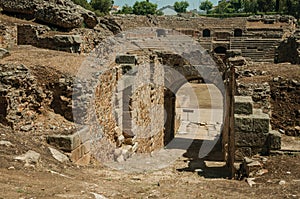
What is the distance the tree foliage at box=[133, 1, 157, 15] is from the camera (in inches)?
2729

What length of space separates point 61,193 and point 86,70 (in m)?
5.44

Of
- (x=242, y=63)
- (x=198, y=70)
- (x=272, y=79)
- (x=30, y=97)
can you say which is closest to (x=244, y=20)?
(x=198, y=70)

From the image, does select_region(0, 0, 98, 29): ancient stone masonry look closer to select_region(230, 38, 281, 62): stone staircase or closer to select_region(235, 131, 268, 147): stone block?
select_region(235, 131, 268, 147): stone block

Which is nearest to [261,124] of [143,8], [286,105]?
[286,105]

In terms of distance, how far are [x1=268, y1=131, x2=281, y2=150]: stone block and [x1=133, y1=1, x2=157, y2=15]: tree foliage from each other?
204 feet

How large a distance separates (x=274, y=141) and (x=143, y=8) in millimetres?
64119

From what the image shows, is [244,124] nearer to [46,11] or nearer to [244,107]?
[244,107]

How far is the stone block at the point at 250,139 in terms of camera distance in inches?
336

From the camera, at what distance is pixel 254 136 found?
8.57 meters

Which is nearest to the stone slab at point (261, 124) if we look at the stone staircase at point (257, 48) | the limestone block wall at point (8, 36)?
the limestone block wall at point (8, 36)

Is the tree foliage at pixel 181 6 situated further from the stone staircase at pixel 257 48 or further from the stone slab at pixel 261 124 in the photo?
the stone slab at pixel 261 124

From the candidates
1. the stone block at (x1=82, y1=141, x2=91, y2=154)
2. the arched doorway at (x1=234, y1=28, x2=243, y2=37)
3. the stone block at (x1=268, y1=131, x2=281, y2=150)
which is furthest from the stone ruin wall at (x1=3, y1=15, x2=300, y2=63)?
the stone block at (x1=268, y1=131, x2=281, y2=150)

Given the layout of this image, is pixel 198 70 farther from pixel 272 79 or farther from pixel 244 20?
pixel 244 20

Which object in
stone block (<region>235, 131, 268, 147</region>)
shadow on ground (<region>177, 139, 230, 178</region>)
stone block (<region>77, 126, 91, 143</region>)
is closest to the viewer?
stone block (<region>235, 131, 268, 147</region>)
